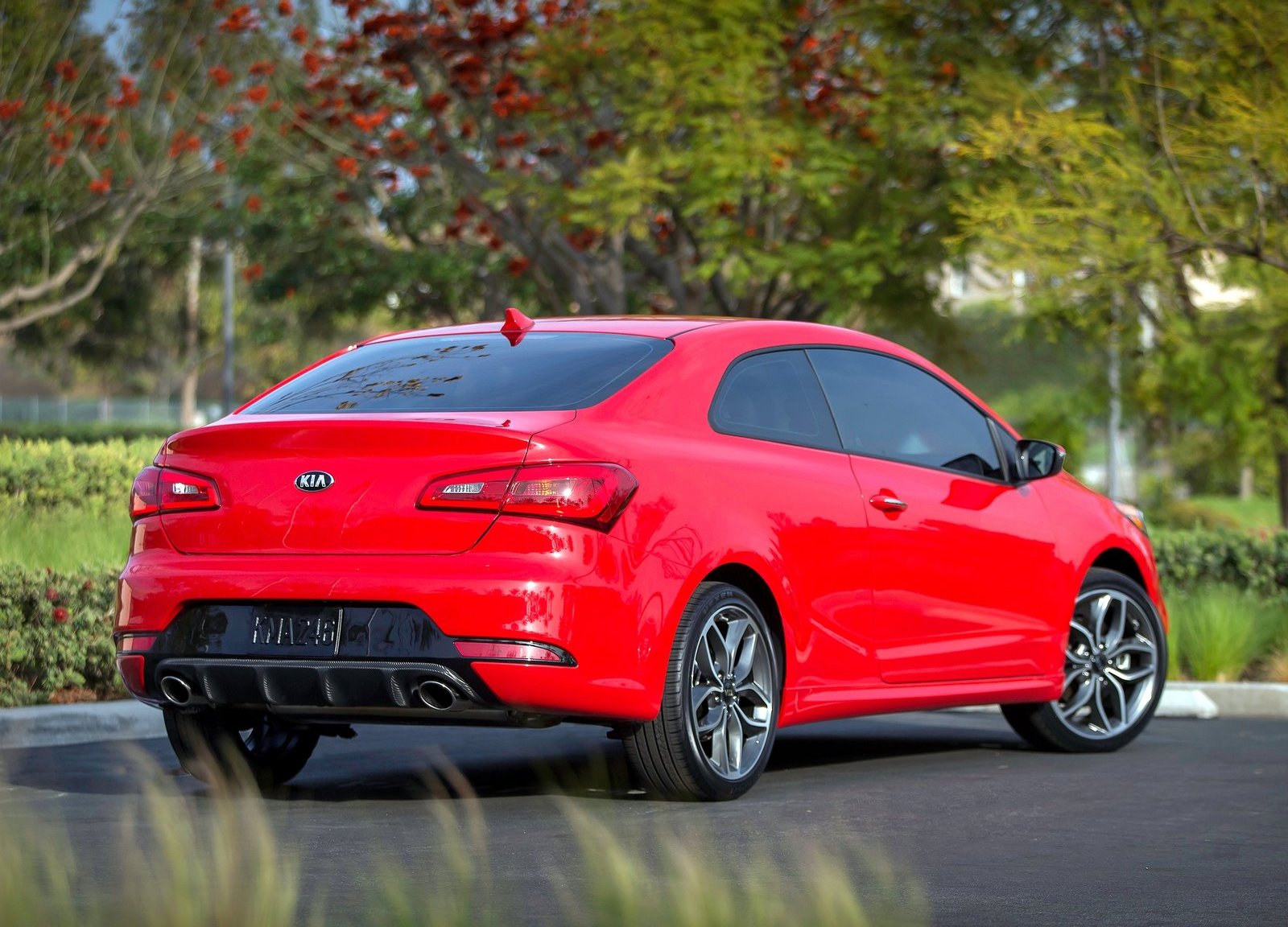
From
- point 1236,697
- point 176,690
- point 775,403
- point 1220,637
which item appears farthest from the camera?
point 1220,637

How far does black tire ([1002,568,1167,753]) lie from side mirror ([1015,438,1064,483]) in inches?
22.7

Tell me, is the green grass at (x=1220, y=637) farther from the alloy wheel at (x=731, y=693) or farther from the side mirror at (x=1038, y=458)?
the alloy wheel at (x=731, y=693)

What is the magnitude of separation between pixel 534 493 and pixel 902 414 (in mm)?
2351

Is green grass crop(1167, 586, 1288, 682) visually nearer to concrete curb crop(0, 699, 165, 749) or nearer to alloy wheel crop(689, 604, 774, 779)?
alloy wheel crop(689, 604, 774, 779)

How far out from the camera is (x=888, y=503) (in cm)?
766

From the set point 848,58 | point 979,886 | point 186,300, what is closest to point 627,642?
point 979,886

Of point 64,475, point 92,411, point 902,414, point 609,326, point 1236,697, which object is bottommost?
point 92,411

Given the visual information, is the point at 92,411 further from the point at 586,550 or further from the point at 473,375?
the point at 586,550

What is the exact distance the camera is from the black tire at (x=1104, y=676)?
29.2 feet

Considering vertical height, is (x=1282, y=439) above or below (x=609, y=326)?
below

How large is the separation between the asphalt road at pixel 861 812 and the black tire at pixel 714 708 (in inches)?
5.0

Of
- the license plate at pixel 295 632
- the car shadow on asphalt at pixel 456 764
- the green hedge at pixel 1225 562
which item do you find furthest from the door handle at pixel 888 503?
the green hedge at pixel 1225 562

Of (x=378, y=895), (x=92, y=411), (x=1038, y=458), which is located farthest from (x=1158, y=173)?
(x=92, y=411)

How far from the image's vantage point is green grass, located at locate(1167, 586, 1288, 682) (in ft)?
38.4
